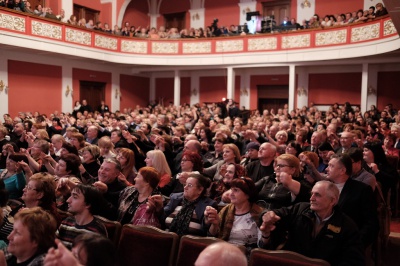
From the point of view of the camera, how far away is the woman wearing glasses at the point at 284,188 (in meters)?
2.95

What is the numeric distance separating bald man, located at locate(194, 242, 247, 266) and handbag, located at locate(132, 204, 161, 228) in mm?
1513

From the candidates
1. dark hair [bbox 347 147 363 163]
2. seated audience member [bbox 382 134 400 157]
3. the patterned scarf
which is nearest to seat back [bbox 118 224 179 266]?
the patterned scarf

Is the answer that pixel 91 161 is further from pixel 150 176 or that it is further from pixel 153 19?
pixel 153 19

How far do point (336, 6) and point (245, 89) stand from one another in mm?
4836

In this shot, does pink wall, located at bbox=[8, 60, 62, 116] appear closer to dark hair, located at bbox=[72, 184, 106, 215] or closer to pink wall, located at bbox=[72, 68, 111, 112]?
pink wall, located at bbox=[72, 68, 111, 112]

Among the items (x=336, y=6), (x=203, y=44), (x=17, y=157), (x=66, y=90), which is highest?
(x=336, y=6)

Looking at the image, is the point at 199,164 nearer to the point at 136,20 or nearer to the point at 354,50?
the point at 354,50

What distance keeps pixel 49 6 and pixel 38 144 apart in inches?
447

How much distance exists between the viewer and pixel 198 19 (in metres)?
17.9

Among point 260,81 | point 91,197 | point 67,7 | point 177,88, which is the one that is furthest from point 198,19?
point 91,197

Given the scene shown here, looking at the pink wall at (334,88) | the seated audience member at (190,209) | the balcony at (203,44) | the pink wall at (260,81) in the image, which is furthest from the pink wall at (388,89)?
the seated audience member at (190,209)

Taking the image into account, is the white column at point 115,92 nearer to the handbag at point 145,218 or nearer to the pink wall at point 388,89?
the pink wall at point 388,89

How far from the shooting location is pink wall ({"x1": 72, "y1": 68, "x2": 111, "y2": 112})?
591 inches

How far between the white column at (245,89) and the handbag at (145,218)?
13854 mm
